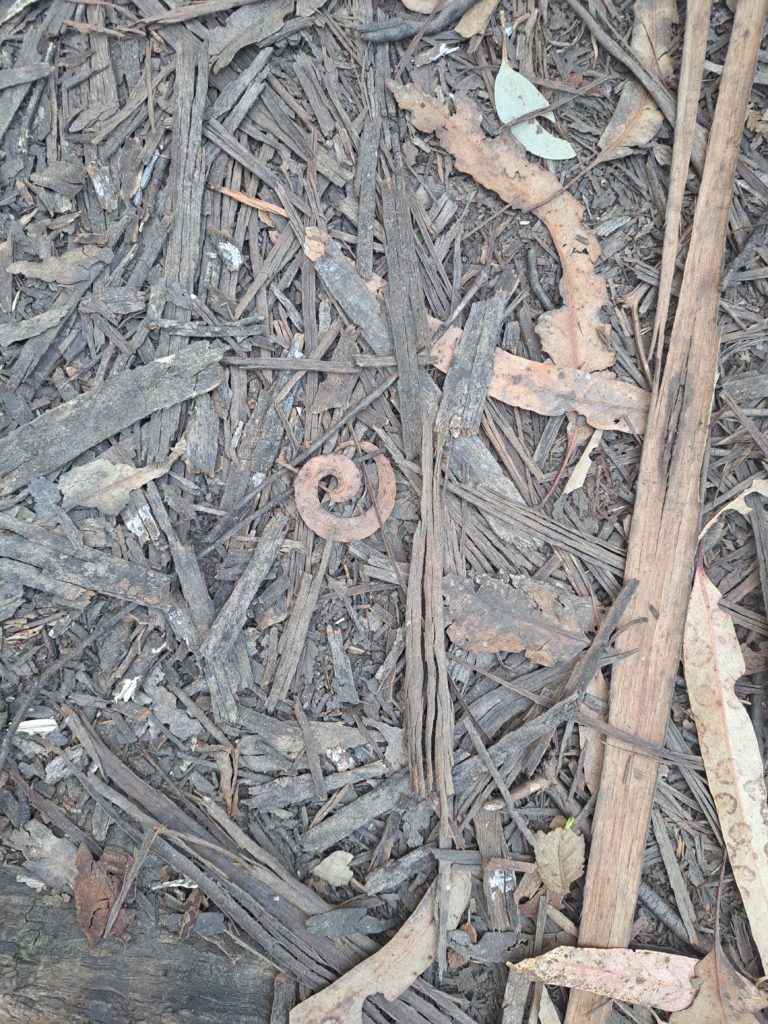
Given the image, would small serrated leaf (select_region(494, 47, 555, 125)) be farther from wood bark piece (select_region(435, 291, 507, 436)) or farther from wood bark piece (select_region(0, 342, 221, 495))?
wood bark piece (select_region(0, 342, 221, 495))

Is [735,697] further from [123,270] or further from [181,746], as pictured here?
[123,270]

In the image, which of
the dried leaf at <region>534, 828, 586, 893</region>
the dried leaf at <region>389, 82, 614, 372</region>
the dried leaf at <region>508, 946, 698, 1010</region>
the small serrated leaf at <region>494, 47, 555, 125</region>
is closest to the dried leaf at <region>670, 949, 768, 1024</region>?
the dried leaf at <region>508, 946, 698, 1010</region>

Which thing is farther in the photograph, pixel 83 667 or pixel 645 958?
pixel 83 667

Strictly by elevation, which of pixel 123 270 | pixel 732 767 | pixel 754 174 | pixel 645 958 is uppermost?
pixel 754 174

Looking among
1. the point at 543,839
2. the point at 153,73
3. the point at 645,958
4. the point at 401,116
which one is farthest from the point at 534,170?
the point at 645,958

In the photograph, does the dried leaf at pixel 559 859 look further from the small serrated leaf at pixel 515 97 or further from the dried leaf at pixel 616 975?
the small serrated leaf at pixel 515 97
